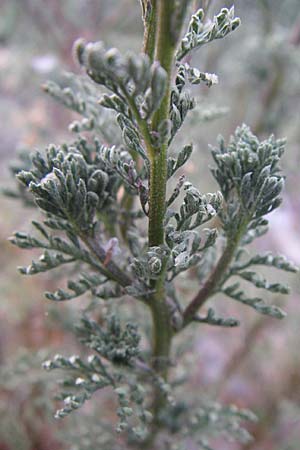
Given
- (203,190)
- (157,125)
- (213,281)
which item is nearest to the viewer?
(157,125)

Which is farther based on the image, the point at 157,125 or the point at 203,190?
the point at 203,190

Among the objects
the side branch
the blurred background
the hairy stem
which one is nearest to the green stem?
the hairy stem

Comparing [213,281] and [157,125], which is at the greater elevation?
[157,125]

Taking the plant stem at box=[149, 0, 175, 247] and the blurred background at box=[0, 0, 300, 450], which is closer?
the plant stem at box=[149, 0, 175, 247]

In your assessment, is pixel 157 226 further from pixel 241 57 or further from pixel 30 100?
pixel 30 100

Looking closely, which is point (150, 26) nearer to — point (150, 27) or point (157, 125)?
point (150, 27)

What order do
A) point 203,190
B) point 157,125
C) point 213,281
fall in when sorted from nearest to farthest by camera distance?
1. point 157,125
2. point 213,281
3. point 203,190

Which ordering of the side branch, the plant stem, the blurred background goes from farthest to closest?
the blurred background < the side branch < the plant stem

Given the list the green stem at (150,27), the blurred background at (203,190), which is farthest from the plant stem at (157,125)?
the blurred background at (203,190)

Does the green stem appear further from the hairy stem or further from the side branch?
the side branch

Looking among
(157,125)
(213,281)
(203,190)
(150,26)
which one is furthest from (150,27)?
(203,190)
